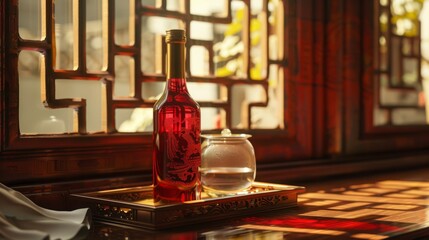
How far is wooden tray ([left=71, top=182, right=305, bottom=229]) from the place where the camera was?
102cm

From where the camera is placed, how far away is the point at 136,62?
54.4 inches

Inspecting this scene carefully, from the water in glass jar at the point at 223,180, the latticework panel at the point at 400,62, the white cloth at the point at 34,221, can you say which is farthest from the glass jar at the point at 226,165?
the latticework panel at the point at 400,62

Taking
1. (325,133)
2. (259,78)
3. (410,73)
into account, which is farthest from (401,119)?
(259,78)

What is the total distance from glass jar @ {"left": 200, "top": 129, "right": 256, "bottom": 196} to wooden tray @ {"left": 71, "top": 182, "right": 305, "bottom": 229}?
0.07ft

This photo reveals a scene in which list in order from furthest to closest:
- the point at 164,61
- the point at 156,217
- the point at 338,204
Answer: the point at 164,61, the point at 338,204, the point at 156,217

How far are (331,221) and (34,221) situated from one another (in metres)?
0.47

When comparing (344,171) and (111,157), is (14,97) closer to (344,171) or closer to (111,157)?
(111,157)

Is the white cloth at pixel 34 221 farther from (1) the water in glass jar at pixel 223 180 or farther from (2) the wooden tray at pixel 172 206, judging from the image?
(1) the water in glass jar at pixel 223 180

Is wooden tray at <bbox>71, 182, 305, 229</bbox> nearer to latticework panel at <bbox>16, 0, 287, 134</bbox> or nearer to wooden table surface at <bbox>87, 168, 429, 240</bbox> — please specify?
wooden table surface at <bbox>87, 168, 429, 240</bbox>

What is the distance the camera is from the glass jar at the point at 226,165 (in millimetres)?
1179

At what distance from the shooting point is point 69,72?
1.26 m

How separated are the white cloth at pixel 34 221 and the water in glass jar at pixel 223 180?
0.84 feet

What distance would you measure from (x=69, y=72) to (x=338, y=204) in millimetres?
563

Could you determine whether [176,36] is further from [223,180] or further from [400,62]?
[400,62]
